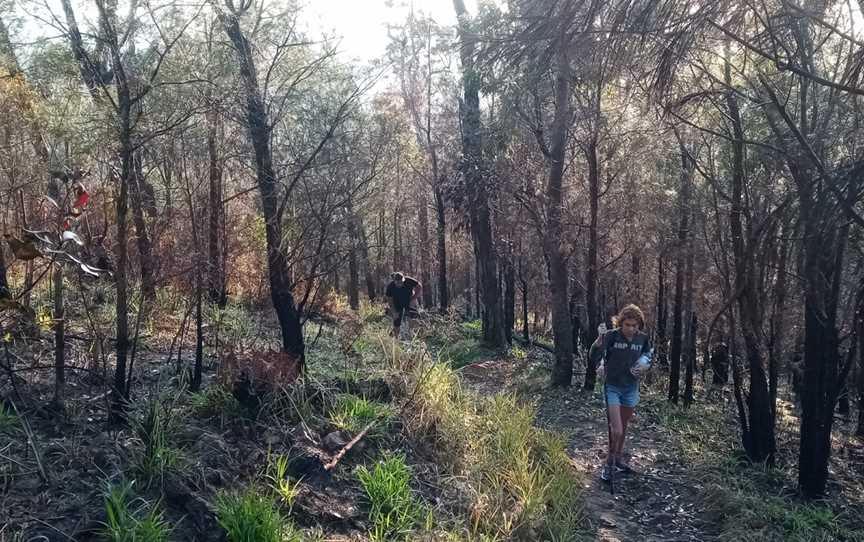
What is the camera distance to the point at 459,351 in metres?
15.6

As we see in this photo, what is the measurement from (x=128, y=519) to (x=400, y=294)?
9.31 meters

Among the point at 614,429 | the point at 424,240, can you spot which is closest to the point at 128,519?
the point at 614,429

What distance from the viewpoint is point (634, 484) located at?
691 cm

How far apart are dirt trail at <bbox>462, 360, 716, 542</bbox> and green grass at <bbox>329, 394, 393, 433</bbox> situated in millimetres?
2137

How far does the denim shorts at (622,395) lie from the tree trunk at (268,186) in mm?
3278

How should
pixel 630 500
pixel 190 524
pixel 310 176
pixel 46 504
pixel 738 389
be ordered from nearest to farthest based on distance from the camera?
pixel 46 504, pixel 190 524, pixel 630 500, pixel 310 176, pixel 738 389

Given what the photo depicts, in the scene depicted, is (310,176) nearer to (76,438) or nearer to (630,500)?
(76,438)

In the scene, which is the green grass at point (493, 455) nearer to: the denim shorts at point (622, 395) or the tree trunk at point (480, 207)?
the denim shorts at point (622, 395)

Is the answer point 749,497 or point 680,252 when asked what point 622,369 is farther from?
point 680,252

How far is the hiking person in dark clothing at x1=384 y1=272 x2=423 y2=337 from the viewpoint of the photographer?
12.9 meters

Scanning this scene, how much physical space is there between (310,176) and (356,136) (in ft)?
2.43

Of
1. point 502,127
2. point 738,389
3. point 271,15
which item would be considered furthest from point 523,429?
point 502,127

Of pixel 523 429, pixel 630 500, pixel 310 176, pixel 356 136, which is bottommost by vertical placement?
pixel 630 500

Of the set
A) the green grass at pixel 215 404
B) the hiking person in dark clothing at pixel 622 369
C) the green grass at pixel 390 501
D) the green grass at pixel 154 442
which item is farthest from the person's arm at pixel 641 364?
the green grass at pixel 154 442
